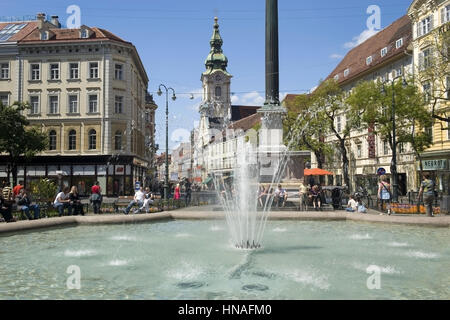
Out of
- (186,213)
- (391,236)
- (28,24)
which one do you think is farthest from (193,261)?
(28,24)

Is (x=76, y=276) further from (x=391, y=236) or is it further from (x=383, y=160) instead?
(x=383, y=160)

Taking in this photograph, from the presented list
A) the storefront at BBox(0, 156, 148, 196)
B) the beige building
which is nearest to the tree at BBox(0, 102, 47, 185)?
the storefront at BBox(0, 156, 148, 196)

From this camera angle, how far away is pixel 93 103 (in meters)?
40.9

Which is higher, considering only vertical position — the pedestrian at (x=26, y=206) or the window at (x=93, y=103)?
the window at (x=93, y=103)

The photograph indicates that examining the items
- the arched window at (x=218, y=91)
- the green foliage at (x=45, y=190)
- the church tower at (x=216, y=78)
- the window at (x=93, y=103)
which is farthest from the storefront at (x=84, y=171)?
the arched window at (x=218, y=91)

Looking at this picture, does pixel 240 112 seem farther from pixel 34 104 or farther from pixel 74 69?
pixel 34 104

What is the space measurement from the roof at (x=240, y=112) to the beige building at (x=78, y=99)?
88.5 meters

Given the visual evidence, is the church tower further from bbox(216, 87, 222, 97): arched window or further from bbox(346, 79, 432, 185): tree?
bbox(346, 79, 432, 185): tree

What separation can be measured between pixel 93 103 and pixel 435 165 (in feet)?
111

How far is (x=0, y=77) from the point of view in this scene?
41.6 meters

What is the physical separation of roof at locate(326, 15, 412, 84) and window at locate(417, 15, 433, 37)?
1.78m

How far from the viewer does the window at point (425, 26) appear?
35.1 meters

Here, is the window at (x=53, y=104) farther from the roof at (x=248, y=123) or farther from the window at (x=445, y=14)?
the roof at (x=248, y=123)

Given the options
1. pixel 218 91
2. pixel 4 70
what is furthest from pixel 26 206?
pixel 218 91
